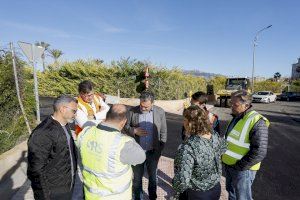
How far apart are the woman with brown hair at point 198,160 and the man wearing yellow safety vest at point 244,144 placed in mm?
624

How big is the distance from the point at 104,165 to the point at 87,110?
161 centimetres

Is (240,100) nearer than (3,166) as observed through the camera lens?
Yes

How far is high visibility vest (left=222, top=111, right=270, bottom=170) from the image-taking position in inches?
135

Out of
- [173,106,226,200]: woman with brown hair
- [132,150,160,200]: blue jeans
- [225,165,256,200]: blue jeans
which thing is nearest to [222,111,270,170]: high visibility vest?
[225,165,256,200]: blue jeans

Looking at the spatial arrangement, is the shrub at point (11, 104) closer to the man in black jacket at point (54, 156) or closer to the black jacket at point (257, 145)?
the man in black jacket at point (54, 156)

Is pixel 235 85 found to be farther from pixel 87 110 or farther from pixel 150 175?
pixel 87 110

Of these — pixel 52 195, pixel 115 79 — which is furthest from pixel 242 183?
pixel 115 79

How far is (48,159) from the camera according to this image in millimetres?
2871

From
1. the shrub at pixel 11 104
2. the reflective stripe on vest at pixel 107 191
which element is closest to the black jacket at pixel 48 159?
the reflective stripe on vest at pixel 107 191

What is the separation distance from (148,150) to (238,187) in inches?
55.9

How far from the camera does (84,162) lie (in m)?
2.69

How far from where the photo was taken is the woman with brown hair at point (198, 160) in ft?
8.85

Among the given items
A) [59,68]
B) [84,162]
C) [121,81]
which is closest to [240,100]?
[84,162]

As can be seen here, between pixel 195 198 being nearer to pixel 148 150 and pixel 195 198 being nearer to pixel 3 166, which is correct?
pixel 148 150
